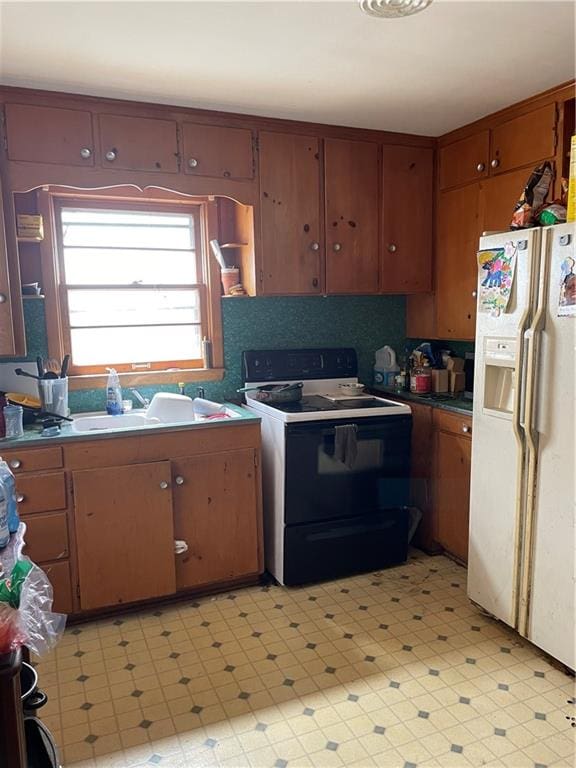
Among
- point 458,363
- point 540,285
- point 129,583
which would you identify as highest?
point 540,285

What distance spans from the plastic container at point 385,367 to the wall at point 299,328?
0.05m

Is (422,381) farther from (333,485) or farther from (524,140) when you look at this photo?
(524,140)

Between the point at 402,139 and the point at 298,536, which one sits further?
the point at 402,139

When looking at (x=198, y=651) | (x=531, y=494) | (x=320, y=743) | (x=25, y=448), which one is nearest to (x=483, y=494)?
(x=531, y=494)

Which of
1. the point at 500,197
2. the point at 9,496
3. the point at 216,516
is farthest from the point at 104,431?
the point at 500,197

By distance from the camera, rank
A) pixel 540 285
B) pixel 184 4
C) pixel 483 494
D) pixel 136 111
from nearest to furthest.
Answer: pixel 184 4 → pixel 540 285 → pixel 483 494 → pixel 136 111

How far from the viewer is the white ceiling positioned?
1.86 m

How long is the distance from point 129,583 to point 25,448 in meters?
0.78

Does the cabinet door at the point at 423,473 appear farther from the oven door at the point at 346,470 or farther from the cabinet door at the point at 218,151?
the cabinet door at the point at 218,151

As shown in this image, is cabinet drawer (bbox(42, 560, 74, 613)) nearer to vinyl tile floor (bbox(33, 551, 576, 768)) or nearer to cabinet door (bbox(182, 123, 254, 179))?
vinyl tile floor (bbox(33, 551, 576, 768))

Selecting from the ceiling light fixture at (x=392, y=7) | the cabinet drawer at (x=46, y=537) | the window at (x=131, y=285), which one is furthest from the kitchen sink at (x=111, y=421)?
the ceiling light fixture at (x=392, y=7)

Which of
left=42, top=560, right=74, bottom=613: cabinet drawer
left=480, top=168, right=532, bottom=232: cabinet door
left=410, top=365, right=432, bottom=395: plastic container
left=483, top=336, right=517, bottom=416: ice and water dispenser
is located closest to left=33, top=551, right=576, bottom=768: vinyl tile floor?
left=42, top=560, right=74, bottom=613: cabinet drawer

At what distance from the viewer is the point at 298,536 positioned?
9.21 feet

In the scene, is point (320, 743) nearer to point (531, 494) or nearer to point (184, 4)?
point (531, 494)
